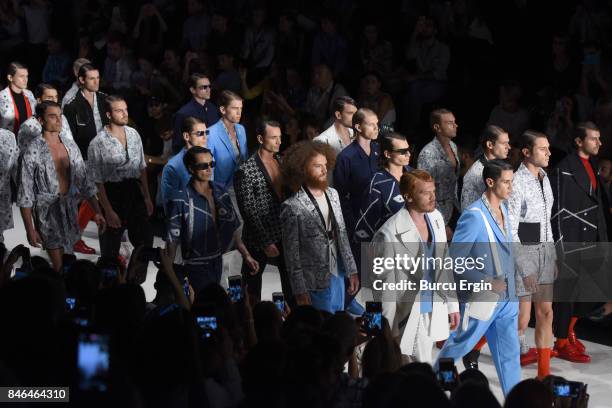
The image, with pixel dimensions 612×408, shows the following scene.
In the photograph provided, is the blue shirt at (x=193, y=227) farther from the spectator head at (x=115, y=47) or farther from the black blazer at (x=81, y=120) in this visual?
the spectator head at (x=115, y=47)

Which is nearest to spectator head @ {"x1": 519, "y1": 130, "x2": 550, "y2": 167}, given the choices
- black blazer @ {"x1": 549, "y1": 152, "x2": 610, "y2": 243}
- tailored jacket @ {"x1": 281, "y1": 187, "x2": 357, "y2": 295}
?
black blazer @ {"x1": 549, "y1": 152, "x2": 610, "y2": 243}

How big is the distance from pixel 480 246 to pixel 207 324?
7.02 feet

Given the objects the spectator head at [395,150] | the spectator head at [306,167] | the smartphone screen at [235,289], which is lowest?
the smartphone screen at [235,289]

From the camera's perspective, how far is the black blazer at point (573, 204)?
283 inches

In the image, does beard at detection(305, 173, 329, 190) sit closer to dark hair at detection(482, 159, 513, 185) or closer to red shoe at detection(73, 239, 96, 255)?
dark hair at detection(482, 159, 513, 185)

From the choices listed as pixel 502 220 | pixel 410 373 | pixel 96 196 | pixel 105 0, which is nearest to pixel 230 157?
pixel 96 196

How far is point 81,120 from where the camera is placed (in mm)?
8945

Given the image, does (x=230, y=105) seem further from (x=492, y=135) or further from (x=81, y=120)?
(x=492, y=135)

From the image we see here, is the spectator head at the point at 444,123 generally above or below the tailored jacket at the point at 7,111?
below

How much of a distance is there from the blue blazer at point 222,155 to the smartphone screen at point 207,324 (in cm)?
357

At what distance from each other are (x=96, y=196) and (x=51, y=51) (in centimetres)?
497

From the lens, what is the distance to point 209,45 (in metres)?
11.9

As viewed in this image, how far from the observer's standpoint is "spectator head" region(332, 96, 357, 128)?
829 centimetres

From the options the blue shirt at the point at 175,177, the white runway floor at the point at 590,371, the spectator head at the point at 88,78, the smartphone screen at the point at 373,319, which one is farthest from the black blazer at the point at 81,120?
the smartphone screen at the point at 373,319
